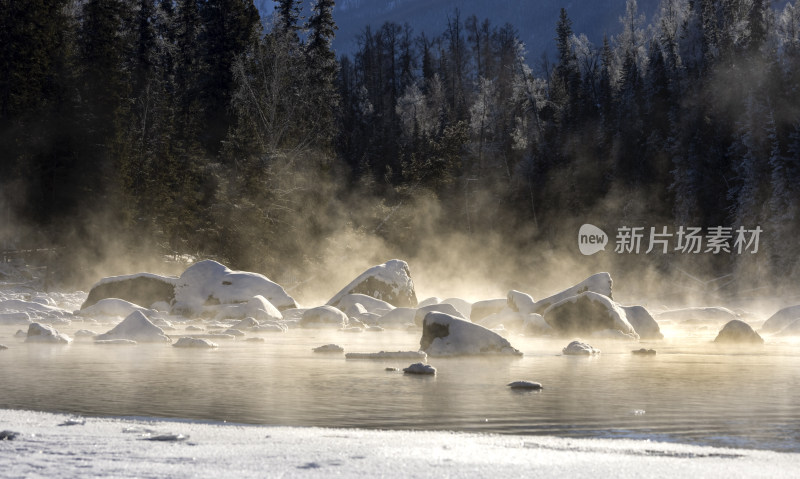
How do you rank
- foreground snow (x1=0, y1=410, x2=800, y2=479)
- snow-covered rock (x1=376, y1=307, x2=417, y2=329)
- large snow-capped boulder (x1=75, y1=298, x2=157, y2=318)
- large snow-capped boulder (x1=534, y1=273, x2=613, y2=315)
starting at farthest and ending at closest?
large snow-capped boulder (x1=75, y1=298, x2=157, y2=318), snow-covered rock (x1=376, y1=307, x2=417, y2=329), large snow-capped boulder (x1=534, y1=273, x2=613, y2=315), foreground snow (x1=0, y1=410, x2=800, y2=479)

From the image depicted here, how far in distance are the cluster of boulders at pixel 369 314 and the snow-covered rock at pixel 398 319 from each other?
0.02m

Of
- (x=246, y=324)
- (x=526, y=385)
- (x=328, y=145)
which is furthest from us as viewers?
(x=328, y=145)

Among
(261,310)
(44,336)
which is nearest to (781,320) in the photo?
(261,310)

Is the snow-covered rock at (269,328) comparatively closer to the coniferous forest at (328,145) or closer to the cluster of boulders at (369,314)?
the cluster of boulders at (369,314)

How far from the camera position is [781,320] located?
17.1 meters

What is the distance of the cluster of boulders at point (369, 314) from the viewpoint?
1286 centimetres

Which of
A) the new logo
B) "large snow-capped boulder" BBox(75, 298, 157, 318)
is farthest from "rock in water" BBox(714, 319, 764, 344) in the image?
the new logo

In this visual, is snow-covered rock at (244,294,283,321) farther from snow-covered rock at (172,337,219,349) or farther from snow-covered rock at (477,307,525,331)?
snow-covered rock at (172,337,219,349)

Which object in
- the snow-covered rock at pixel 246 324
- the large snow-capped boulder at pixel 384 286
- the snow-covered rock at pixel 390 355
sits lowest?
the snow-covered rock at pixel 390 355

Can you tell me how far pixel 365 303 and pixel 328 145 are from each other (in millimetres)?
23260

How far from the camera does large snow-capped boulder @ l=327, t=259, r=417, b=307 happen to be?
947 inches

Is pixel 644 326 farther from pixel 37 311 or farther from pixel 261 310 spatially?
pixel 37 311

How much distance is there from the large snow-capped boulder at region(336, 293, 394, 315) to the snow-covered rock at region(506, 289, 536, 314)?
161 inches
